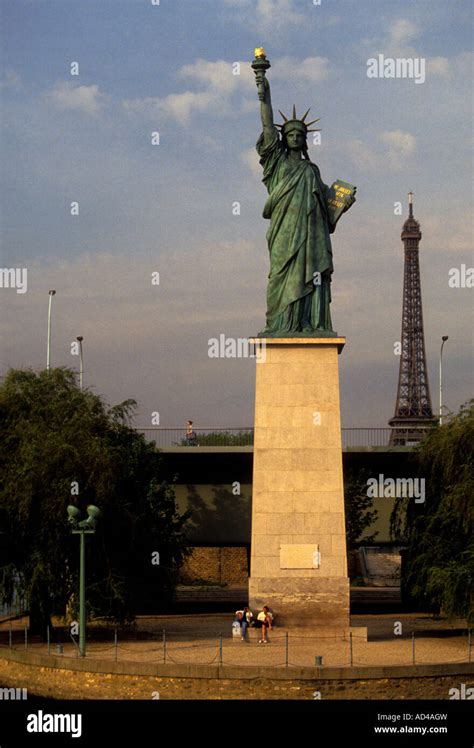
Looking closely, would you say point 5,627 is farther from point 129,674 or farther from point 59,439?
point 129,674

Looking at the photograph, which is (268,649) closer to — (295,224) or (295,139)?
(295,224)

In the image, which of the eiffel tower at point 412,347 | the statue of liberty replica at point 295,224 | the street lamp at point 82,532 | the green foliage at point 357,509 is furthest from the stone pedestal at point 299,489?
the eiffel tower at point 412,347

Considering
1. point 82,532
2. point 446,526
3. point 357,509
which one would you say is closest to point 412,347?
point 357,509

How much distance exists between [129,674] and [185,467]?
72.9 feet

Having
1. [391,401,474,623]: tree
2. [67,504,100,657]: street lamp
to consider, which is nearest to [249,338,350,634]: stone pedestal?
[391,401,474,623]: tree

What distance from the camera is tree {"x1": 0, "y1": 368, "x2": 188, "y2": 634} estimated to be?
109 feet

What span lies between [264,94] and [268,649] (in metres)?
15.9

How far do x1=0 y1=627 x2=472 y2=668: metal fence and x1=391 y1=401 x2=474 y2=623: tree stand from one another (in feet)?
4.88

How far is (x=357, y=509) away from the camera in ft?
167

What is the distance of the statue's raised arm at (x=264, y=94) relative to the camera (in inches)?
1352

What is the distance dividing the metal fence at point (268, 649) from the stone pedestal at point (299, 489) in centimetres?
110

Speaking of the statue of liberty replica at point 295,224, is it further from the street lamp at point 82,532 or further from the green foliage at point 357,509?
the green foliage at point 357,509

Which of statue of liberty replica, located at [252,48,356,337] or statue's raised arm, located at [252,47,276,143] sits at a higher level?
statue's raised arm, located at [252,47,276,143]

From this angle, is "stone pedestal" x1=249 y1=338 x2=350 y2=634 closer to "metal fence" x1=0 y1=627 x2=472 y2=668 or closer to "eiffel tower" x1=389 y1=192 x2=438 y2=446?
"metal fence" x1=0 y1=627 x2=472 y2=668
